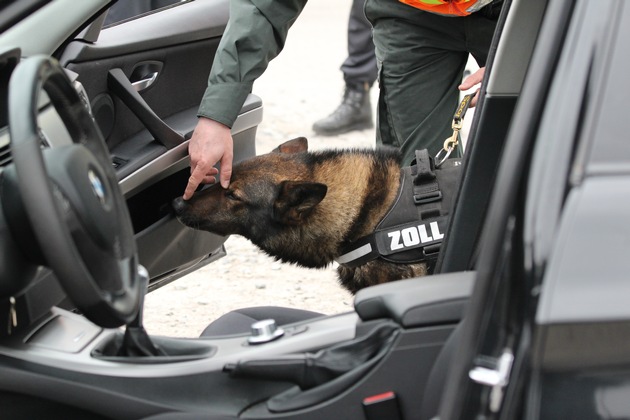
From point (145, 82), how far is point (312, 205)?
2.58 ft

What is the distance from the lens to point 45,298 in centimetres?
193

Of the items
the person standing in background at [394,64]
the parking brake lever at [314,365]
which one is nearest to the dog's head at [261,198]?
the person standing in background at [394,64]

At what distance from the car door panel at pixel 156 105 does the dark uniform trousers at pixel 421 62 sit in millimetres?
576

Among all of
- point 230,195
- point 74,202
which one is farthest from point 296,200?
point 74,202

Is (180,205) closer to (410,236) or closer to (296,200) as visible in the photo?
(296,200)

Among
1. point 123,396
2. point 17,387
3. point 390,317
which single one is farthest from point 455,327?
point 17,387

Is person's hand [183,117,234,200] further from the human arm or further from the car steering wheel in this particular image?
the car steering wheel

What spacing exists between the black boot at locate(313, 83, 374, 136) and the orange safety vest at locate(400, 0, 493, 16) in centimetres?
378

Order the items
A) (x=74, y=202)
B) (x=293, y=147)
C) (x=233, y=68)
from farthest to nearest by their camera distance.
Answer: (x=293, y=147), (x=233, y=68), (x=74, y=202)

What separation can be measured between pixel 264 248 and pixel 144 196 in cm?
72

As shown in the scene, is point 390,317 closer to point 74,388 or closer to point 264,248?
point 74,388

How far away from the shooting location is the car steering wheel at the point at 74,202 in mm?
1480

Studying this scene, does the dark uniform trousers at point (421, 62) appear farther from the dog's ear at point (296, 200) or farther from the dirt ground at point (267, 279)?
the dirt ground at point (267, 279)

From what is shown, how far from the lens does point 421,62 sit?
3443mm
